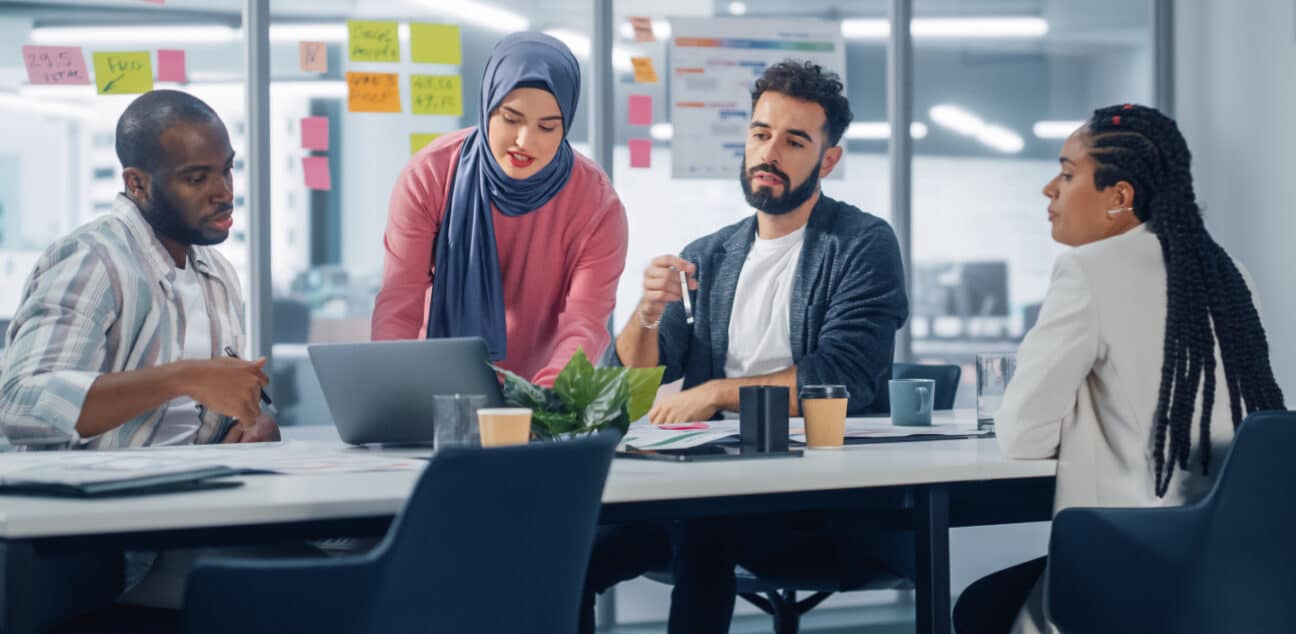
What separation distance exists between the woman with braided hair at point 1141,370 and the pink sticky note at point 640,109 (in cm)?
226

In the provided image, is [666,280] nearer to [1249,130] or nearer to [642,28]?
[642,28]

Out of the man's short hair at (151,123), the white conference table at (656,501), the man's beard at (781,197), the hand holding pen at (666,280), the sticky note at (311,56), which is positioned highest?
the sticky note at (311,56)

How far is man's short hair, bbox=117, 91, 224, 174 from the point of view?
231 cm

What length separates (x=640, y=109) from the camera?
3971mm

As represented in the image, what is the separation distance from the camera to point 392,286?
9.59ft

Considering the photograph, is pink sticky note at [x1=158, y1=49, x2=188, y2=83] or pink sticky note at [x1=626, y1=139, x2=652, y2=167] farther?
pink sticky note at [x1=626, y1=139, x2=652, y2=167]

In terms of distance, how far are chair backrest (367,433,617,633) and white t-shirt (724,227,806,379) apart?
5.18 ft

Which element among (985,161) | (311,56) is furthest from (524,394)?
(985,161)

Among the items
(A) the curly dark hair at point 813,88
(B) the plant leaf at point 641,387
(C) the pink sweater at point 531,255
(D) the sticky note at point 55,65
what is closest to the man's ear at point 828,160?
(A) the curly dark hair at point 813,88

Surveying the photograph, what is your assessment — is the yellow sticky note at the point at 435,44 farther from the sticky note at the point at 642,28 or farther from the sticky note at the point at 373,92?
Result: the sticky note at the point at 642,28

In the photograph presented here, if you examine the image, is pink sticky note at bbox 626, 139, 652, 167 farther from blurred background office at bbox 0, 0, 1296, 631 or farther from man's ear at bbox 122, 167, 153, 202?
man's ear at bbox 122, 167, 153, 202

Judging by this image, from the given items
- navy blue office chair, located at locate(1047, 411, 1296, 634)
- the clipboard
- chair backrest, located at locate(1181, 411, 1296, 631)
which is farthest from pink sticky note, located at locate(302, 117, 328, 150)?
chair backrest, located at locate(1181, 411, 1296, 631)

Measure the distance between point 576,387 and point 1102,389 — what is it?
763 millimetres

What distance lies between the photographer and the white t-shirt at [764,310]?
2.95 m
